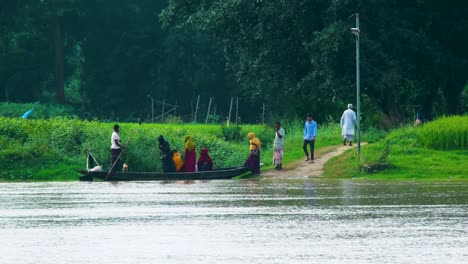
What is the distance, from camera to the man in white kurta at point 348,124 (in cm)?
4359

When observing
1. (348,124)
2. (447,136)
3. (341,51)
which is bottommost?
(447,136)

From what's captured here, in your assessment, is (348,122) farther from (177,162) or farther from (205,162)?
(177,162)

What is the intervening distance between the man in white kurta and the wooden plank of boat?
5.98 meters

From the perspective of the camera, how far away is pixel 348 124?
4375cm

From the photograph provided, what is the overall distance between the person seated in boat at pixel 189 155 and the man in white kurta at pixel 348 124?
6.42m

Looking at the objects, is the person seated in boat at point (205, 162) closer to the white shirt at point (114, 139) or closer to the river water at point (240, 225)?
the white shirt at point (114, 139)

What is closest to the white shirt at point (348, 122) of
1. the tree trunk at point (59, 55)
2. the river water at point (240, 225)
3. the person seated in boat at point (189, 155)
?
the person seated in boat at point (189, 155)

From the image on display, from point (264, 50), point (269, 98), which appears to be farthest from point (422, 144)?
point (269, 98)

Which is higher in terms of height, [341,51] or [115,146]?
[341,51]

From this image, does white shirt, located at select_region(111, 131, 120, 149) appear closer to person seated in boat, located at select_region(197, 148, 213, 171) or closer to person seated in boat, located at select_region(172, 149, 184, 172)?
person seated in boat, located at select_region(172, 149, 184, 172)

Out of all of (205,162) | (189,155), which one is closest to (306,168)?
(205,162)

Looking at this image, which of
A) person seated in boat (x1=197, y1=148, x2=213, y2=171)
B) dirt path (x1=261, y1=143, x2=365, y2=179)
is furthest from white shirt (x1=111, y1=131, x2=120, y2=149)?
dirt path (x1=261, y1=143, x2=365, y2=179)

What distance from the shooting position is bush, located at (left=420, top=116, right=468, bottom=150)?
3984 cm

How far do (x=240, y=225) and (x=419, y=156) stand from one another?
19138mm
